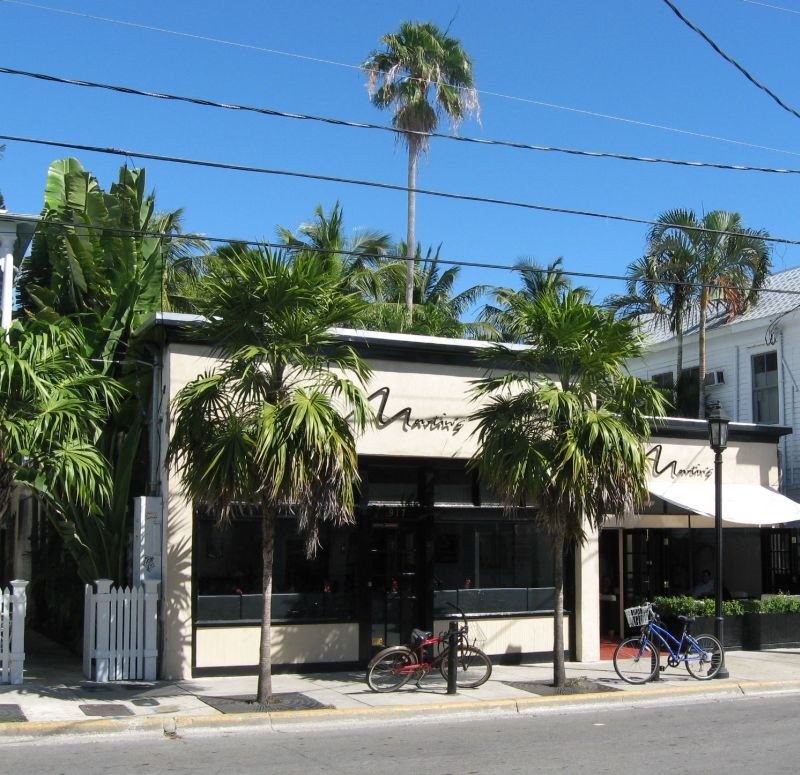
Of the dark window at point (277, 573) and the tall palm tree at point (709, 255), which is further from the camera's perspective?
the tall palm tree at point (709, 255)

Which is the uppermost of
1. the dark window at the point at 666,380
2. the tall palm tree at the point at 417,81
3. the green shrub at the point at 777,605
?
the tall palm tree at the point at 417,81

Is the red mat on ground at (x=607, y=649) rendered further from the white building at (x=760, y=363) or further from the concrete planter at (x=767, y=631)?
the white building at (x=760, y=363)

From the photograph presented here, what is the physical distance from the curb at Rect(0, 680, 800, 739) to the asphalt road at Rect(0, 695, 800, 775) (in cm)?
19

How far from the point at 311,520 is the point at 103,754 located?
3.74 m

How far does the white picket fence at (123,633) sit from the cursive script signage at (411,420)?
4.15 meters

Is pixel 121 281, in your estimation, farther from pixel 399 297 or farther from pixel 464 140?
pixel 399 297

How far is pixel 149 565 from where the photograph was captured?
1426 cm

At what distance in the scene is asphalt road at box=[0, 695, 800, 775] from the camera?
9.03 m

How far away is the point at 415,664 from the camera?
1334 centimetres

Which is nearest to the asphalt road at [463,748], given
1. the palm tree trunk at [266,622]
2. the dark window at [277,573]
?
the palm tree trunk at [266,622]

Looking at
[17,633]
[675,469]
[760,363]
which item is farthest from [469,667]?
[760,363]

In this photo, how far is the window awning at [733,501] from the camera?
A: 701 inches

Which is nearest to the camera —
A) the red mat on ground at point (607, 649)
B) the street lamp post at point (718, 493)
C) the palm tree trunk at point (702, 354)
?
the street lamp post at point (718, 493)

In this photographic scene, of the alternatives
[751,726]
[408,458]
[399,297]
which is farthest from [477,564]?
[399,297]
